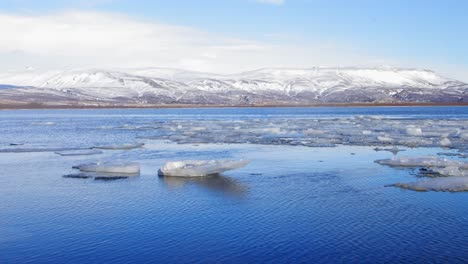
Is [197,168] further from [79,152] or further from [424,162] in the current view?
[79,152]

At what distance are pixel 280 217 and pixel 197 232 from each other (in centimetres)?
181

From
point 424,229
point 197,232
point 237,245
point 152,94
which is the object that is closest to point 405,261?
point 424,229

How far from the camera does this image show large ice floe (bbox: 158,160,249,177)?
50.1 feet

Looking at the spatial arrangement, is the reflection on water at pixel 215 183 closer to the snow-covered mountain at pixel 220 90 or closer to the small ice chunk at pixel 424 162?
the small ice chunk at pixel 424 162

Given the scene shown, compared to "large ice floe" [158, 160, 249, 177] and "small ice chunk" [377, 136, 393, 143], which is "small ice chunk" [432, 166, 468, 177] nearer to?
"large ice floe" [158, 160, 249, 177]

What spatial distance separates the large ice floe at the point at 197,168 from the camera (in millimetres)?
15273

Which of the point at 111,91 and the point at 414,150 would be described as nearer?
the point at 414,150

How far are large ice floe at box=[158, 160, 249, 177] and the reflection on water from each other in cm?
17

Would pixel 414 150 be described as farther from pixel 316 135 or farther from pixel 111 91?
pixel 111 91

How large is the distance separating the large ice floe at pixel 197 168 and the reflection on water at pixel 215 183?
168 mm

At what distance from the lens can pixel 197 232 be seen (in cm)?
971

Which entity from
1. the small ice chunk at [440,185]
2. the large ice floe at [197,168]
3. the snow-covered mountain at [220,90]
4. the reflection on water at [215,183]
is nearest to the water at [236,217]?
the reflection on water at [215,183]

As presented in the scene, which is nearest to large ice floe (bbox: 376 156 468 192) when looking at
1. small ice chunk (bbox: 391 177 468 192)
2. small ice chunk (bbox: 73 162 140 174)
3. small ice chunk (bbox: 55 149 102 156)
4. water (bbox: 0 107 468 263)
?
small ice chunk (bbox: 391 177 468 192)

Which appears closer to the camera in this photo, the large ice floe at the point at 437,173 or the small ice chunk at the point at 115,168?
the large ice floe at the point at 437,173
